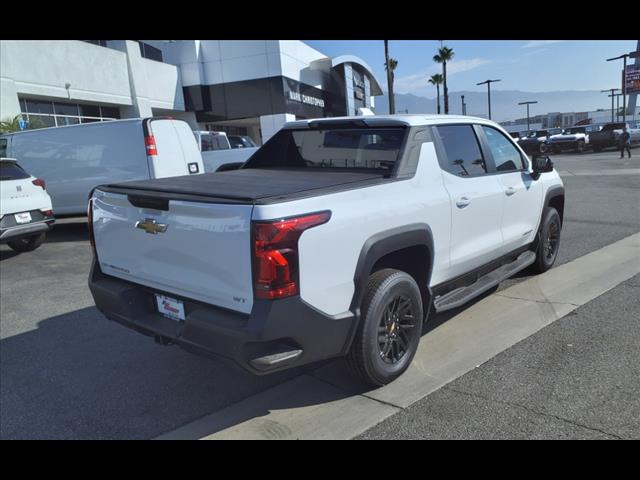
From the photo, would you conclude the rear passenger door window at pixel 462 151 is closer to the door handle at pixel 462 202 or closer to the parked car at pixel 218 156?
the door handle at pixel 462 202

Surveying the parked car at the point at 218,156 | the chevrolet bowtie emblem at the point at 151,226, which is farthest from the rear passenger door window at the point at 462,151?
the parked car at the point at 218,156

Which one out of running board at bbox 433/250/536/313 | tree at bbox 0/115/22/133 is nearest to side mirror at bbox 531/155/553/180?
running board at bbox 433/250/536/313

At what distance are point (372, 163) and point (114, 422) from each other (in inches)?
105

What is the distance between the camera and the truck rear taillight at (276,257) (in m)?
2.57

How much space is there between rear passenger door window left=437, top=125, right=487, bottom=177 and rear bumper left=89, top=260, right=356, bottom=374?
1.77 m

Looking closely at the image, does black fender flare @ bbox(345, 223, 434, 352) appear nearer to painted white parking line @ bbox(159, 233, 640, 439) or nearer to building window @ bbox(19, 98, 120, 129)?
painted white parking line @ bbox(159, 233, 640, 439)

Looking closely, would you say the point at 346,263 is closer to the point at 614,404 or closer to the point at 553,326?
the point at 614,404

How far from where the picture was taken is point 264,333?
2.59m

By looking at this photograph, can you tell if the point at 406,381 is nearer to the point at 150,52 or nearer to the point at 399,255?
the point at 399,255

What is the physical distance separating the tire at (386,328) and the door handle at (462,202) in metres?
0.82
